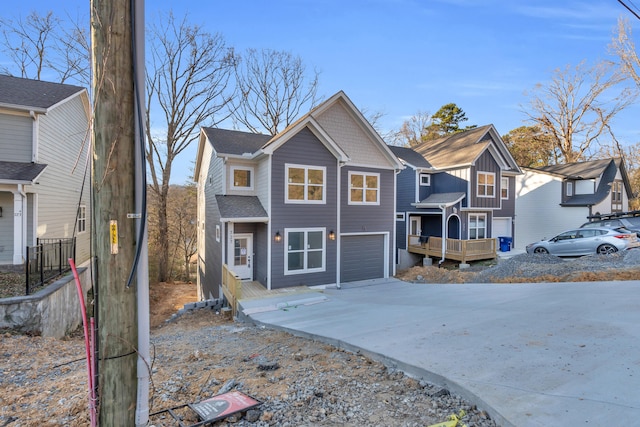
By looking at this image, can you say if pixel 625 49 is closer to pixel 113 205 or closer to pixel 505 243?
pixel 505 243

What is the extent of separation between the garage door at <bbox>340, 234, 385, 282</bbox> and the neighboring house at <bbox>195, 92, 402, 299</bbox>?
0.04m

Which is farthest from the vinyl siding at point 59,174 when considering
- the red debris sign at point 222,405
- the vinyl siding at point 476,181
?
the vinyl siding at point 476,181

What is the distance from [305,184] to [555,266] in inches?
377

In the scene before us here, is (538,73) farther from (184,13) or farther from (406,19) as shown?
(184,13)

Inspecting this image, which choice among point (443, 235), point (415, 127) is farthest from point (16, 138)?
point (415, 127)

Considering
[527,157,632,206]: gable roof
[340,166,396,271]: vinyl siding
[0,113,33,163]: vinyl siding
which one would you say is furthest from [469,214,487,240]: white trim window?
[0,113,33,163]: vinyl siding

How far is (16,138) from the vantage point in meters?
10.7

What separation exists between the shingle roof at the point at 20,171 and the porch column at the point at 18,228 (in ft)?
1.41

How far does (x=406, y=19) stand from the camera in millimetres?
10070

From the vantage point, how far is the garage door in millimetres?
13008

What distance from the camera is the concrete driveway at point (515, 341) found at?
9.48 ft

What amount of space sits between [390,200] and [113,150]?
12669 mm

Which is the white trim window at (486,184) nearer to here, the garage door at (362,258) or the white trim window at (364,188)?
the white trim window at (364,188)

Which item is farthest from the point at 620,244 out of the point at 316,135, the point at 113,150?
the point at 113,150
